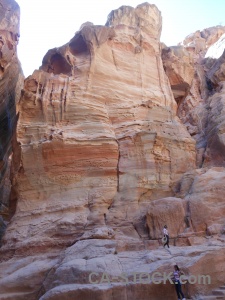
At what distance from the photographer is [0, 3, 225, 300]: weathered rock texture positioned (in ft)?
43.6

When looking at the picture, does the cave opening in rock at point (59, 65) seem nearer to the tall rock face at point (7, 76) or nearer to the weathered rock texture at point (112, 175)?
the weathered rock texture at point (112, 175)

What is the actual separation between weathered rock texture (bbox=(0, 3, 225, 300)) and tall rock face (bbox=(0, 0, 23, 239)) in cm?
336

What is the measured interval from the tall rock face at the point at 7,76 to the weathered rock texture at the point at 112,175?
132 inches

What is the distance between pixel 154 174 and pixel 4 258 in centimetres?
798

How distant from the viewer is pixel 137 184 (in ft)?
60.7

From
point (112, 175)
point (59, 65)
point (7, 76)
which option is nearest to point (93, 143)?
point (112, 175)

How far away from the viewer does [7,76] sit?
27969 millimetres

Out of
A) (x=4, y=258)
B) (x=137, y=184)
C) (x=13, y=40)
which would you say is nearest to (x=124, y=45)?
(x=13, y=40)

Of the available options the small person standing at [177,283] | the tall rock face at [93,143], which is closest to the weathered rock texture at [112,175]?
the tall rock face at [93,143]

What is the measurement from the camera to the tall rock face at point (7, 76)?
25.6 metres

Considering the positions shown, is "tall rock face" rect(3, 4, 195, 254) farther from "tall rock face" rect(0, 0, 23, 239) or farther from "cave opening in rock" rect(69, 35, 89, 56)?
"tall rock face" rect(0, 0, 23, 239)

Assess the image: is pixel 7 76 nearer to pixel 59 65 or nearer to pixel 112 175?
pixel 59 65

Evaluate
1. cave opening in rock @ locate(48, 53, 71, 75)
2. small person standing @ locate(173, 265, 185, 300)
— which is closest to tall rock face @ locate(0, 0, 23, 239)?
cave opening in rock @ locate(48, 53, 71, 75)

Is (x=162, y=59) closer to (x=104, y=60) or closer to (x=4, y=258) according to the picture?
(x=104, y=60)
